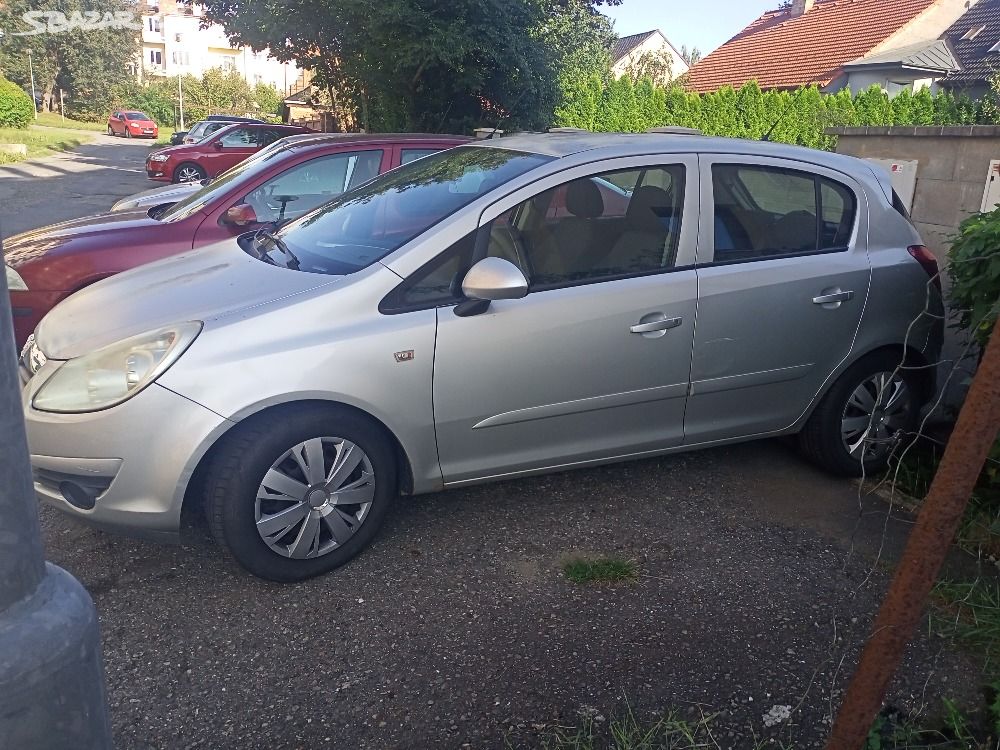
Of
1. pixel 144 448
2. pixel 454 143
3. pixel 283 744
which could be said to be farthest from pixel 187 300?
pixel 454 143

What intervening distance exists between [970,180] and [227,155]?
49.2ft

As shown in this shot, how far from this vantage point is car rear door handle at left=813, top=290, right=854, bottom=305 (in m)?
4.23

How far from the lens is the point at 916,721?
275 cm

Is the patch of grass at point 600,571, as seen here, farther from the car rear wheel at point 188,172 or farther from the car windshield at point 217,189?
the car rear wheel at point 188,172

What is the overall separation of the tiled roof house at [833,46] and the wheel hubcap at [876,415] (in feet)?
72.4

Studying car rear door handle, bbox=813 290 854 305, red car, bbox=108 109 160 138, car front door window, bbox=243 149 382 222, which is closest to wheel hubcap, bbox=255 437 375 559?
car rear door handle, bbox=813 290 854 305

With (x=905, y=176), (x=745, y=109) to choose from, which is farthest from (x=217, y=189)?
(x=745, y=109)

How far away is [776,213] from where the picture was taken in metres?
4.32

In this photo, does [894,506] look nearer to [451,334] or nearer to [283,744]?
[451,334]

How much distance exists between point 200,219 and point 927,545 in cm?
535

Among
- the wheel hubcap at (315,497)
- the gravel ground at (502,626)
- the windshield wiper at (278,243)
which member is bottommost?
the gravel ground at (502,626)

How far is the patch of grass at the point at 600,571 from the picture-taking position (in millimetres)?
3539

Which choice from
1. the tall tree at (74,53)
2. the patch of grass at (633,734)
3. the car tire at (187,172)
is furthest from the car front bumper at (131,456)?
the tall tree at (74,53)

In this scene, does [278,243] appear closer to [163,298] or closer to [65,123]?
[163,298]
